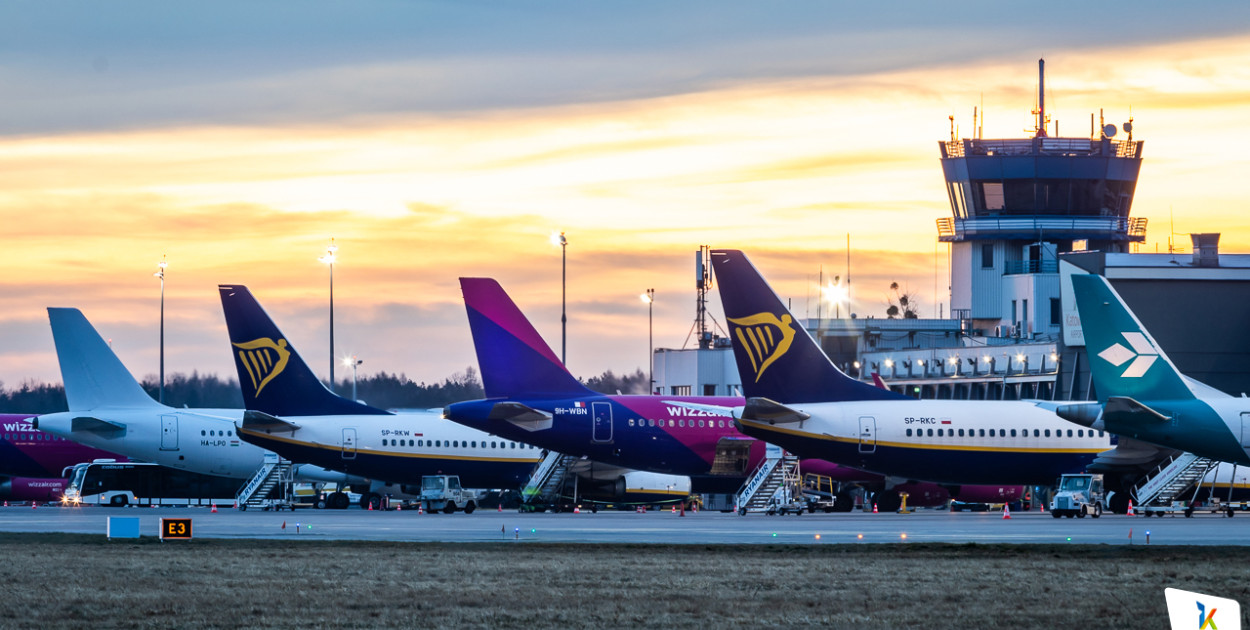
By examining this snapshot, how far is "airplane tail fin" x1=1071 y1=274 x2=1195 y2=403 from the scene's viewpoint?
142 ft

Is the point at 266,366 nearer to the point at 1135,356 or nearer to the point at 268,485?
the point at 268,485

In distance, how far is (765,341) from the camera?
50.7 metres

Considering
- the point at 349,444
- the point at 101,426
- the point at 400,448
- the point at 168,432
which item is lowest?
the point at 400,448

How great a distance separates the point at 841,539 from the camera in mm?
36375

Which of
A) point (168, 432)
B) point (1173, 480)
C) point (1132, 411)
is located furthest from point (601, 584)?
point (168, 432)

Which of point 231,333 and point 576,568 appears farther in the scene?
point 231,333

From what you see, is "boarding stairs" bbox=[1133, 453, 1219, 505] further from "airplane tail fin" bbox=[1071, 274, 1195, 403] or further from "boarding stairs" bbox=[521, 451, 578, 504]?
"boarding stairs" bbox=[521, 451, 578, 504]

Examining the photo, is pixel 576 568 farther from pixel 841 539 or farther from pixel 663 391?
pixel 663 391

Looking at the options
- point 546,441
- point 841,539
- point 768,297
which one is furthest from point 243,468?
point 841,539

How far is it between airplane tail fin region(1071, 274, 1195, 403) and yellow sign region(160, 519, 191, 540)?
23.7 m

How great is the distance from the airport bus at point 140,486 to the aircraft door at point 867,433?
37.9m

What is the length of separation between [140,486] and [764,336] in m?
39.5

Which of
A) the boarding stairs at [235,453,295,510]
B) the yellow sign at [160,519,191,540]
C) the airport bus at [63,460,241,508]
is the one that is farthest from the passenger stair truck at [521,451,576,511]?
the yellow sign at [160,519,191,540]

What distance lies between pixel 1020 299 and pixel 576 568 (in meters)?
74.8
